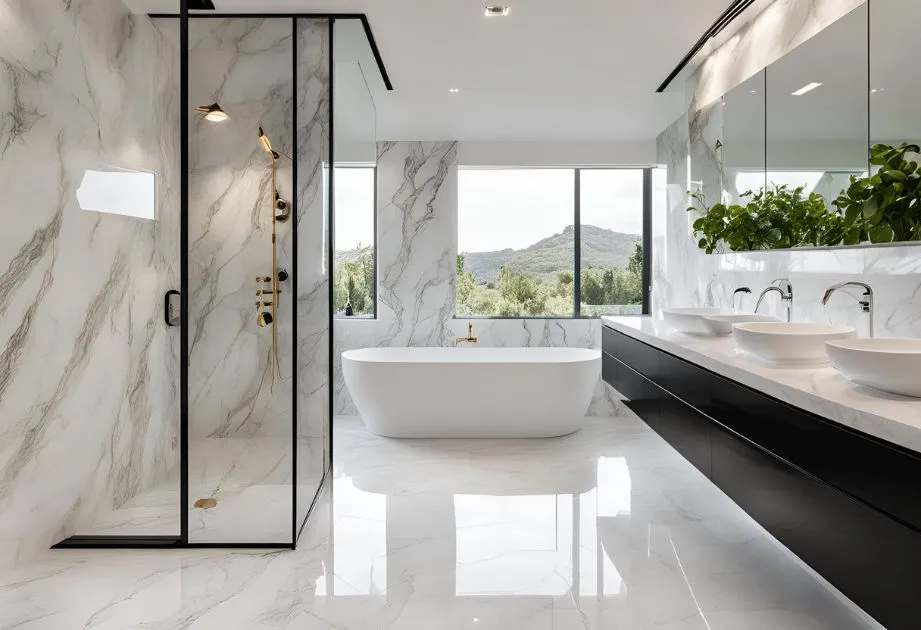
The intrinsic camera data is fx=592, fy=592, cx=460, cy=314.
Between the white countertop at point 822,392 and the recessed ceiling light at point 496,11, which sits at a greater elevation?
the recessed ceiling light at point 496,11

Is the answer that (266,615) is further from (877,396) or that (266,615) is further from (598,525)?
(877,396)

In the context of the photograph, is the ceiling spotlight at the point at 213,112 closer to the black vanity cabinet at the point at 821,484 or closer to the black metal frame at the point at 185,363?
the black metal frame at the point at 185,363

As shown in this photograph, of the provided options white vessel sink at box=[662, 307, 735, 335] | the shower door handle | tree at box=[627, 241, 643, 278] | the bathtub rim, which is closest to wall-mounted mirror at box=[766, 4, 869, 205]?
white vessel sink at box=[662, 307, 735, 335]

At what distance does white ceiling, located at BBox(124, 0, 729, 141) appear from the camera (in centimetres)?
287

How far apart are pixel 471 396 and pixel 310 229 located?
5.87 feet

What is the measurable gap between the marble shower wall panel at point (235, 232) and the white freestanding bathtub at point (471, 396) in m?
1.45

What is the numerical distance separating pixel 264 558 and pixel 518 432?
7.23 feet

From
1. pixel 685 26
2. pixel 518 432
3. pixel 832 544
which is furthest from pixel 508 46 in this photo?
pixel 832 544

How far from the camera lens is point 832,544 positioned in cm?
139

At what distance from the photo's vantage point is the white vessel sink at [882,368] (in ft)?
4.28

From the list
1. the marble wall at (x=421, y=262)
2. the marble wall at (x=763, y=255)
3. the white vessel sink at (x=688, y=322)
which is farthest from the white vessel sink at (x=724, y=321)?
the marble wall at (x=421, y=262)

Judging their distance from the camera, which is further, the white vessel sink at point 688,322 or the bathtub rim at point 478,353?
the bathtub rim at point 478,353

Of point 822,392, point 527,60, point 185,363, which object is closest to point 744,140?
point 527,60

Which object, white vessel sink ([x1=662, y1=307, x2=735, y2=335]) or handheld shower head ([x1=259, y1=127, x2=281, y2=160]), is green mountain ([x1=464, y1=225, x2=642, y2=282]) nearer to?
white vessel sink ([x1=662, y1=307, x2=735, y2=335])
